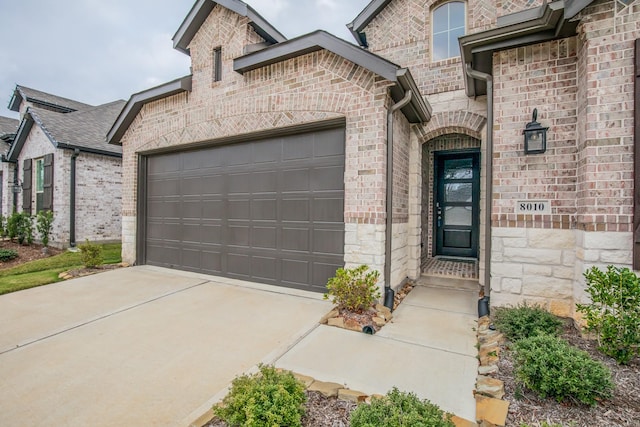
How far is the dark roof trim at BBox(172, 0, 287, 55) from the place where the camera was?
5.48 m

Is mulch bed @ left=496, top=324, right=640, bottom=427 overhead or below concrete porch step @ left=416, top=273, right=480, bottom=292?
below

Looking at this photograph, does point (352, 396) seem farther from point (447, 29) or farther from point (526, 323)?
point (447, 29)

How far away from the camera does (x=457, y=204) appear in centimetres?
763

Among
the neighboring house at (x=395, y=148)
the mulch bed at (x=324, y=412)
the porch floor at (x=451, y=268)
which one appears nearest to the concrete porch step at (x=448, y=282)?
the porch floor at (x=451, y=268)

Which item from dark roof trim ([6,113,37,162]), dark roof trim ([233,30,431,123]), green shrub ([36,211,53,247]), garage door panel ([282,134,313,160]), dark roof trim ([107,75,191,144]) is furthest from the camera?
dark roof trim ([6,113,37,162])

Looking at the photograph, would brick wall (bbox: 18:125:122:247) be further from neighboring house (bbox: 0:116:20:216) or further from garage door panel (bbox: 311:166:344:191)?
garage door panel (bbox: 311:166:344:191)

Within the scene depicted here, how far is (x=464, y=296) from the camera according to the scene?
5004mm

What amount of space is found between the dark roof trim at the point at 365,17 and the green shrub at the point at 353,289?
233 inches

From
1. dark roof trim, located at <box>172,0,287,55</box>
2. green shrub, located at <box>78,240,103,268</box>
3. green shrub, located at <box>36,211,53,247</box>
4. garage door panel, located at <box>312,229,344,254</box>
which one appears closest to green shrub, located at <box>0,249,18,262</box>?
green shrub, located at <box>36,211,53,247</box>

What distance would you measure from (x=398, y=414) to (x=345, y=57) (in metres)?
4.38

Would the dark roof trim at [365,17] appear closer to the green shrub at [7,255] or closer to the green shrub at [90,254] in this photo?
the green shrub at [90,254]

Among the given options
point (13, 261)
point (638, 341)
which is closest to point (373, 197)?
point (638, 341)

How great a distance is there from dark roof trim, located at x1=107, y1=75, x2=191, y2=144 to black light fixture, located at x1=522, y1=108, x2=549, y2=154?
623 centimetres

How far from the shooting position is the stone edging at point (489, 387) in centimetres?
206
